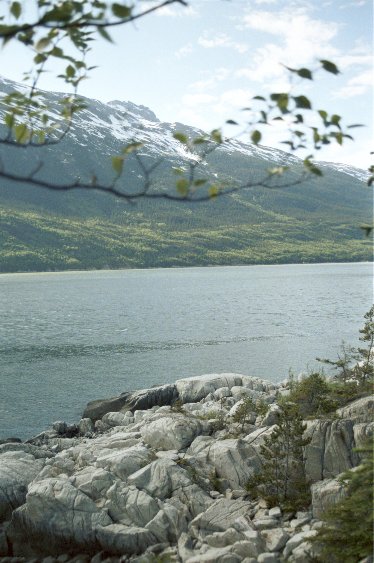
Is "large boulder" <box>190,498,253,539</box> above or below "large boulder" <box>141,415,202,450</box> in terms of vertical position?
below

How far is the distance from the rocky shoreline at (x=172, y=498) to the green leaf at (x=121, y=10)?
33.5 feet

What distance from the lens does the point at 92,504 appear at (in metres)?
14.9

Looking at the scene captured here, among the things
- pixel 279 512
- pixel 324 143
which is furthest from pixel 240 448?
pixel 324 143

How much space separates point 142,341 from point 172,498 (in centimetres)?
3999

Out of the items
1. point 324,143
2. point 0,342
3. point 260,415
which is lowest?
point 0,342

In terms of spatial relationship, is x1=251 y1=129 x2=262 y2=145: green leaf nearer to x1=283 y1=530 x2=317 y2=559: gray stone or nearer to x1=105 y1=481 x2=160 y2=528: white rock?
x1=283 y1=530 x2=317 y2=559: gray stone

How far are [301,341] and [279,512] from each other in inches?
1562

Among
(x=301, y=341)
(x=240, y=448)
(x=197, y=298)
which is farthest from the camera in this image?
(x=197, y=298)

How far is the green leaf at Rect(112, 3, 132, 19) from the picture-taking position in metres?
3.80

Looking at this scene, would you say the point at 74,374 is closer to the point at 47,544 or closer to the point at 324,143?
the point at 47,544

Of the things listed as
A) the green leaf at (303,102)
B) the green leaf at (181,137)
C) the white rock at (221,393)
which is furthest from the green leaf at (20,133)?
the white rock at (221,393)

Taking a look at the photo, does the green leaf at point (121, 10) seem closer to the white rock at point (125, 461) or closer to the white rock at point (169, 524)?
the white rock at point (169, 524)

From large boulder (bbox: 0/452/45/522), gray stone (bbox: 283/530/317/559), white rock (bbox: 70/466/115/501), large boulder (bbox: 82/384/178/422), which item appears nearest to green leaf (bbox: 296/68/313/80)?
gray stone (bbox: 283/530/317/559)

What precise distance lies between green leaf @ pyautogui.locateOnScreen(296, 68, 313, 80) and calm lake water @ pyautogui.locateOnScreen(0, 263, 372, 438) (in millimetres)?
26331
